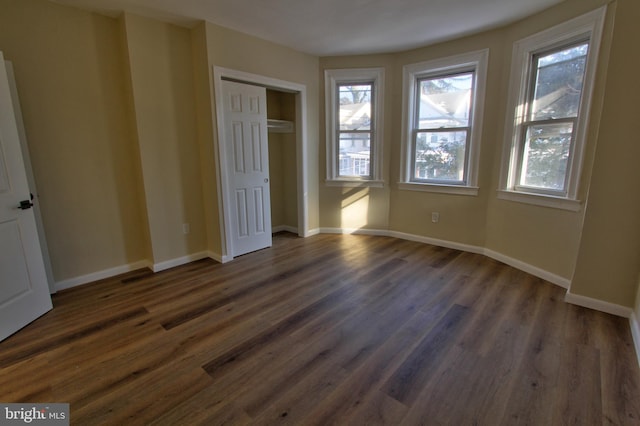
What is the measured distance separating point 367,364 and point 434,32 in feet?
11.6

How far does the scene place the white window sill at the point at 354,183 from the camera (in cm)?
453

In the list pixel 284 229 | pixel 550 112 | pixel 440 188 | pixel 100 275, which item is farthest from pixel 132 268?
pixel 550 112

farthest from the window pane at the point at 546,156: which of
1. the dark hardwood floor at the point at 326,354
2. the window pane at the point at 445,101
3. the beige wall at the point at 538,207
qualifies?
the dark hardwood floor at the point at 326,354

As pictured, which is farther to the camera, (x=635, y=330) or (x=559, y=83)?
(x=559, y=83)

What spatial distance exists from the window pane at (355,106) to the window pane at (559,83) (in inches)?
80.2

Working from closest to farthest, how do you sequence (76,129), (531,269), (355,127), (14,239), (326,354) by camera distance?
(326,354), (14,239), (76,129), (531,269), (355,127)

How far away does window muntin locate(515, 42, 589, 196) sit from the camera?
279cm

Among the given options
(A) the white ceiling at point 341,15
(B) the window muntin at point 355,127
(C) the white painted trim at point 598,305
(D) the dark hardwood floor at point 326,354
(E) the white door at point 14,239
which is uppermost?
(A) the white ceiling at point 341,15

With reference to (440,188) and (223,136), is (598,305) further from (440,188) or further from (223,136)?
(223,136)

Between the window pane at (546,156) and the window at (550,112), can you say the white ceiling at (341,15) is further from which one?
the window pane at (546,156)

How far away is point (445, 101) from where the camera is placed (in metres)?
3.93

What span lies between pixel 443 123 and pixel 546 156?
1276 mm

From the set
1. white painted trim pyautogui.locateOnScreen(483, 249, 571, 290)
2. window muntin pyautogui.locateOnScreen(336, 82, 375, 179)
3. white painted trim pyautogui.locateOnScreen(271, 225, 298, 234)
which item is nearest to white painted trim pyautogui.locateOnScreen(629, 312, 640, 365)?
white painted trim pyautogui.locateOnScreen(483, 249, 571, 290)

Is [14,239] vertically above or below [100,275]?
above
